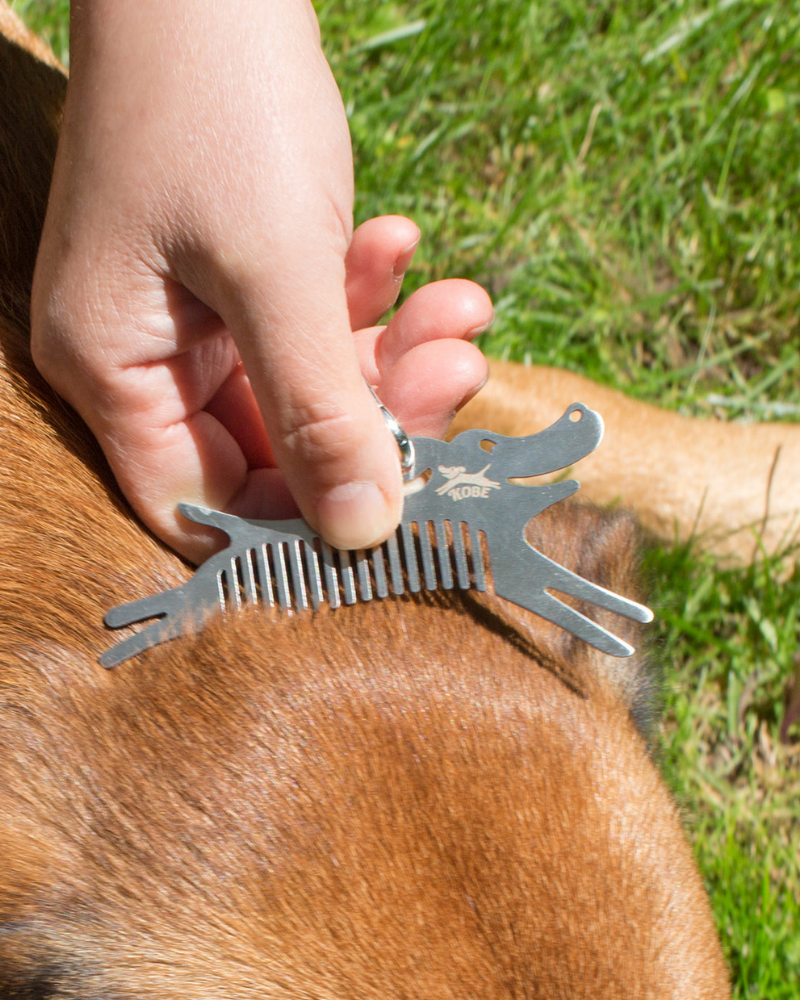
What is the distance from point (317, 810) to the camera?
4.28ft

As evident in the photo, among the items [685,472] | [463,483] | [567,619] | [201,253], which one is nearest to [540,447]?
[463,483]

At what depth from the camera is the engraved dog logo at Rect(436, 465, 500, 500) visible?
5.01 feet

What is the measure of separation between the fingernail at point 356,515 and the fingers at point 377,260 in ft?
2.10

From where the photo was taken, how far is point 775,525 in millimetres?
2838

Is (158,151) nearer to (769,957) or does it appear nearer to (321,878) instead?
(321,878)

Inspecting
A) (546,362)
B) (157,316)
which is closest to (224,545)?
(157,316)

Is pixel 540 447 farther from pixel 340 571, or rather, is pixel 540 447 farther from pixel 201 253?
pixel 201 253

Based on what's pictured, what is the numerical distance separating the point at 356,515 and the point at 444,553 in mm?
158

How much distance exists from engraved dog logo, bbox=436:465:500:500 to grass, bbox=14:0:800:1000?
1.92 metres

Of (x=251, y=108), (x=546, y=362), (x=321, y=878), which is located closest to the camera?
(x=321, y=878)

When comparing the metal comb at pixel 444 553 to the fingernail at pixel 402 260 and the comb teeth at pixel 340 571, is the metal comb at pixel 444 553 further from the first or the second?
the fingernail at pixel 402 260

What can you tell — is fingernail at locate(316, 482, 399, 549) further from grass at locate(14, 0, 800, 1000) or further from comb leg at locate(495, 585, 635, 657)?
grass at locate(14, 0, 800, 1000)

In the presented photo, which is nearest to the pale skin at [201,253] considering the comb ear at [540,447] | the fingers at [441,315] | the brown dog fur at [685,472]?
the comb ear at [540,447]

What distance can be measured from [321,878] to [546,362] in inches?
96.6
